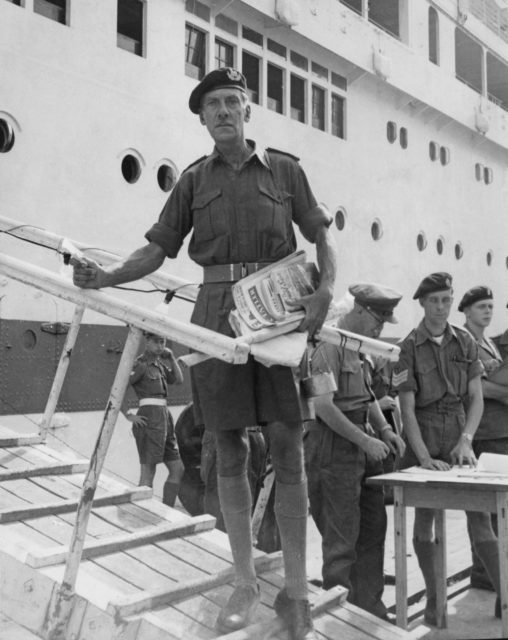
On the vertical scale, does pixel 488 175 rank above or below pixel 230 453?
above

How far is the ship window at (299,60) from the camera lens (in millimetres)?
11688

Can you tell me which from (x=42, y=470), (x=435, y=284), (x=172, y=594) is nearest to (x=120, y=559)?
(x=172, y=594)

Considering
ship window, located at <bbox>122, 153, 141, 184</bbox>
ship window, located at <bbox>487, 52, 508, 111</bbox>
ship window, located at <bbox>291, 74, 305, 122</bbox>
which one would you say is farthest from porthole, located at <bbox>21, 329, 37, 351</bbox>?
ship window, located at <bbox>487, 52, 508, 111</bbox>

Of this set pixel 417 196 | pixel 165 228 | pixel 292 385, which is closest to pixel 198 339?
pixel 292 385

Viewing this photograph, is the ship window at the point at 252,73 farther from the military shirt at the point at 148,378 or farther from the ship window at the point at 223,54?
the military shirt at the point at 148,378

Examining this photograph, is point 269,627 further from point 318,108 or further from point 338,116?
point 338,116

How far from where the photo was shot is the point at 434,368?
4609 mm

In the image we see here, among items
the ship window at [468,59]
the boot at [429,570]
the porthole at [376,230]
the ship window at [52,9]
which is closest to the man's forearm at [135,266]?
the boot at [429,570]

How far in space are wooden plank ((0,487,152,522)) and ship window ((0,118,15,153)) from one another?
15.9ft

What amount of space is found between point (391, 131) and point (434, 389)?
34.1 feet

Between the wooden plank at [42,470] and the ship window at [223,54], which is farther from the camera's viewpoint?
the ship window at [223,54]

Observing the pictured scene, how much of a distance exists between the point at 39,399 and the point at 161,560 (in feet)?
15.3

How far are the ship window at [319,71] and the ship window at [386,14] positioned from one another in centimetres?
334

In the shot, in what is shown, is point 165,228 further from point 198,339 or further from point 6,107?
point 6,107
